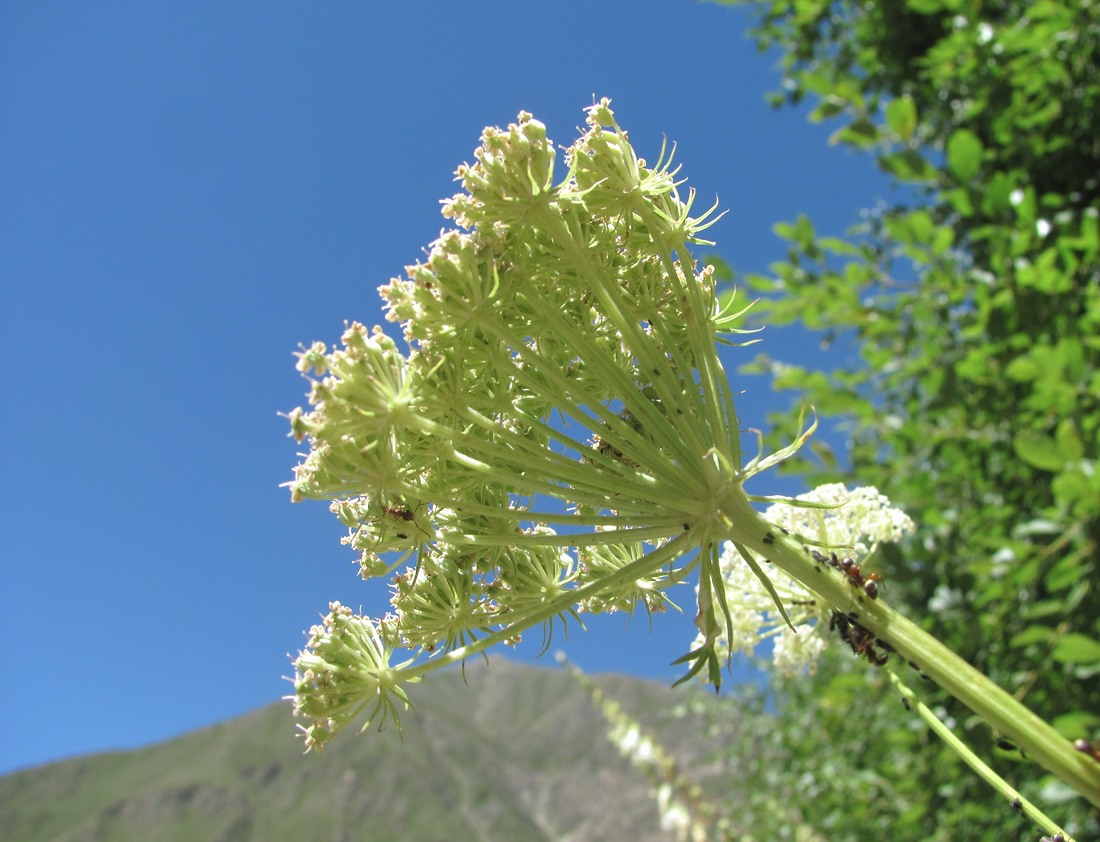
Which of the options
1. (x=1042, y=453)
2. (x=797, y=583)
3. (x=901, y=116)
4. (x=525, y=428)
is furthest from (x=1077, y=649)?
(x=901, y=116)

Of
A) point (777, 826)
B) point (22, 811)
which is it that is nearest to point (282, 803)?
point (22, 811)

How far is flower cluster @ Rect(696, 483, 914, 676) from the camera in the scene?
8.67 ft

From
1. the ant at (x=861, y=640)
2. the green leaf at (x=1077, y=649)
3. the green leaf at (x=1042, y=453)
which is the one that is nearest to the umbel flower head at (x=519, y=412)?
the ant at (x=861, y=640)

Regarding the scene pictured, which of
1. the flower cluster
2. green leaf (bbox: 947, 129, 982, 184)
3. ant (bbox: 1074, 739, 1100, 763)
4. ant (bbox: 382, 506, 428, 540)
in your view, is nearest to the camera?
ant (bbox: 1074, 739, 1100, 763)

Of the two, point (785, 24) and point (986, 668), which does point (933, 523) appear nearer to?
point (986, 668)

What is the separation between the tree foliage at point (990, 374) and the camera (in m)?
5.01

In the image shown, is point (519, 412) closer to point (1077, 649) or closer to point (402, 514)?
point (402, 514)

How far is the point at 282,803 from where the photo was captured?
7756 inches

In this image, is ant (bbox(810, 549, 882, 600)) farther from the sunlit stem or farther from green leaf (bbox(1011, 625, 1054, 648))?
green leaf (bbox(1011, 625, 1054, 648))

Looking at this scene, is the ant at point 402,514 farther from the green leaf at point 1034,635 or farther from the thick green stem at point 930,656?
the green leaf at point 1034,635

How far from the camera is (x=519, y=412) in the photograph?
2.22 m

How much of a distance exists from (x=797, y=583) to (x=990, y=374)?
4.58 meters

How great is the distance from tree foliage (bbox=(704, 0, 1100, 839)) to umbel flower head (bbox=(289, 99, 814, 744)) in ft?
8.77

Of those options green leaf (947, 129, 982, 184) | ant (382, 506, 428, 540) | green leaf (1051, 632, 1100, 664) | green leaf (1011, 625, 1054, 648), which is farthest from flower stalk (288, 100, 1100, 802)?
green leaf (947, 129, 982, 184)
